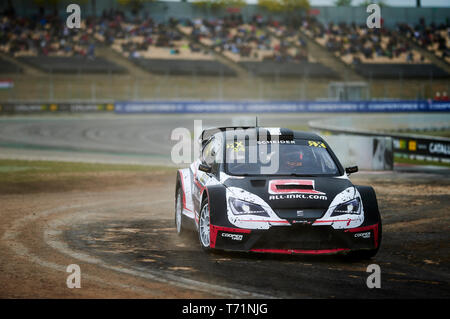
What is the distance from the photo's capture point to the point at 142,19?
6266cm

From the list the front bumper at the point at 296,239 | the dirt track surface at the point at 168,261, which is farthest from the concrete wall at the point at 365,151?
the front bumper at the point at 296,239

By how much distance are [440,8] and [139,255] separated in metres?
71.3

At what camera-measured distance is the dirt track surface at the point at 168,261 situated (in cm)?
635

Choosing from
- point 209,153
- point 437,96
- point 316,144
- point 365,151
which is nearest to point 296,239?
point 316,144

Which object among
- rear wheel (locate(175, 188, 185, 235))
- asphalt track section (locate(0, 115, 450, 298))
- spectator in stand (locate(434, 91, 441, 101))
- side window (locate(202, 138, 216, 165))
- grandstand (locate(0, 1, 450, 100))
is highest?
grandstand (locate(0, 1, 450, 100))

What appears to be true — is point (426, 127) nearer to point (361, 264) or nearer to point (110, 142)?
point (110, 142)

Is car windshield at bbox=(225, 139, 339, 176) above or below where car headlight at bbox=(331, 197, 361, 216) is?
above

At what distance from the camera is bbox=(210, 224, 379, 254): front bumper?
746cm

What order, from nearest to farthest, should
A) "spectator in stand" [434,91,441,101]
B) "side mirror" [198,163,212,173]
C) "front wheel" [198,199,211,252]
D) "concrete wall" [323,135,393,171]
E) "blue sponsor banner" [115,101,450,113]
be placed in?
"front wheel" [198,199,211,252] < "side mirror" [198,163,212,173] < "concrete wall" [323,135,393,171] < "blue sponsor banner" [115,101,450,113] < "spectator in stand" [434,91,441,101]

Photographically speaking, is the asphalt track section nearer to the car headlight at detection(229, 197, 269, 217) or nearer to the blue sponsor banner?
the car headlight at detection(229, 197, 269, 217)

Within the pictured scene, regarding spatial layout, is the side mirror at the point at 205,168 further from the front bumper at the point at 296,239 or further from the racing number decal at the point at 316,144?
the racing number decal at the point at 316,144

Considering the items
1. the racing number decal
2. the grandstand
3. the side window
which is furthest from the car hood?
the grandstand

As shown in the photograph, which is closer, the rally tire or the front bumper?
the front bumper

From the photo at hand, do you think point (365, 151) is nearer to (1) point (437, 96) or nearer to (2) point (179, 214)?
(2) point (179, 214)
